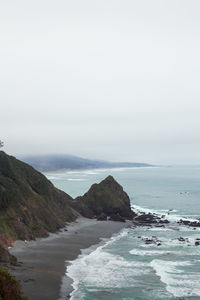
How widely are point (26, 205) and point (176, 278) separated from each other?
42616 mm

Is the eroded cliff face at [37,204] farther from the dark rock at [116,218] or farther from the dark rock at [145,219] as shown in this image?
the dark rock at [145,219]

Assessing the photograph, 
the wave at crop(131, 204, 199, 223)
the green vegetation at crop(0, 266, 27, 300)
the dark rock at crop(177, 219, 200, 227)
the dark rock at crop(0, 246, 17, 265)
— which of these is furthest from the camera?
the wave at crop(131, 204, 199, 223)

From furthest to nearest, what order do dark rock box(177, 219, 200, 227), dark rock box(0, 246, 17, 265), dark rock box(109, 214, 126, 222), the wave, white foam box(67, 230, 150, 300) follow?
the wave, dark rock box(109, 214, 126, 222), dark rock box(177, 219, 200, 227), dark rock box(0, 246, 17, 265), white foam box(67, 230, 150, 300)

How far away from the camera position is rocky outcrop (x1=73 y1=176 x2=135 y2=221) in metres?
106

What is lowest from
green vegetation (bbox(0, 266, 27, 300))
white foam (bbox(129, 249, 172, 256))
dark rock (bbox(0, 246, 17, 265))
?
white foam (bbox(129, 249, 172, 256))

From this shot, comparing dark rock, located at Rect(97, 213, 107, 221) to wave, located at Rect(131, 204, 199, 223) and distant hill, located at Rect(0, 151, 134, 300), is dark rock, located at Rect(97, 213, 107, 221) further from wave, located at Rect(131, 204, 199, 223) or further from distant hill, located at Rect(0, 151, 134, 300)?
wave, located at Rect(131, 204, 199, 223)

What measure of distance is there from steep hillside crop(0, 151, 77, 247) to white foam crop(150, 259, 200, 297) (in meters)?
27.1

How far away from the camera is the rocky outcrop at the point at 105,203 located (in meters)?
106

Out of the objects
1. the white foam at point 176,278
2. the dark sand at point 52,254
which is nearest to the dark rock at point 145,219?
the dark sand at point 52,254

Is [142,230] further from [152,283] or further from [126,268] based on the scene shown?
[152,283]

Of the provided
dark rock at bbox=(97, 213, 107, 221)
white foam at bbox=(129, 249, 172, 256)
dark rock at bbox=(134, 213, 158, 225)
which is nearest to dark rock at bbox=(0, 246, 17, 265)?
white foam at bbox=(129, 249, 172, 256)

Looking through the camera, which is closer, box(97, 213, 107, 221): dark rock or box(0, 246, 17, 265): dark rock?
box(0, 246, 17, 265): dark rock

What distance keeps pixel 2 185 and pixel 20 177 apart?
11.6m

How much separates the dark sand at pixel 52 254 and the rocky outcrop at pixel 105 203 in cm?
980
